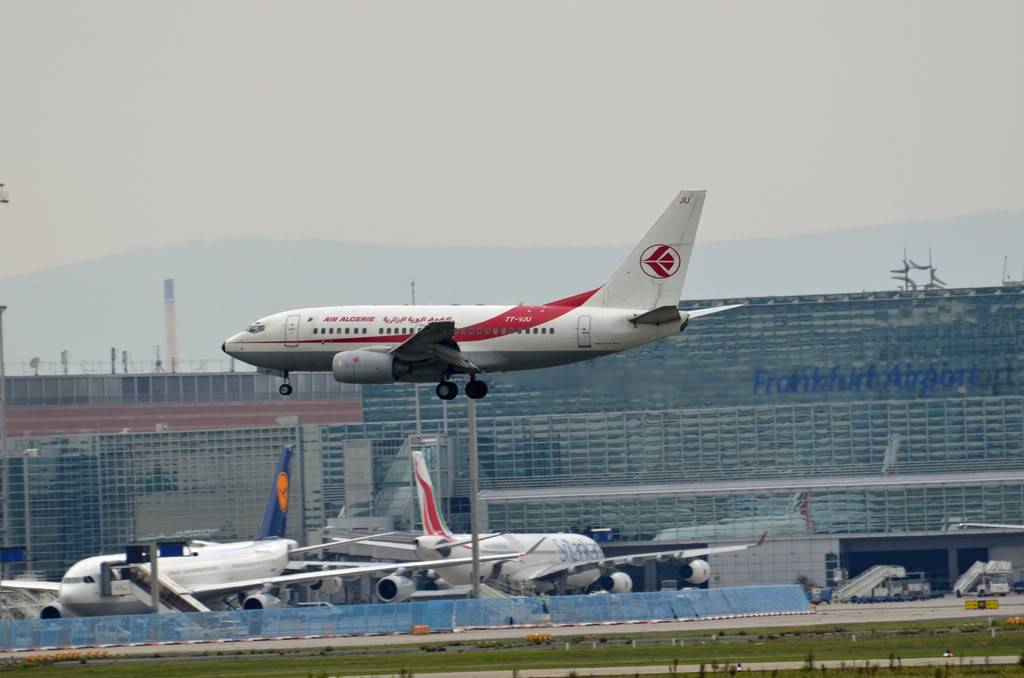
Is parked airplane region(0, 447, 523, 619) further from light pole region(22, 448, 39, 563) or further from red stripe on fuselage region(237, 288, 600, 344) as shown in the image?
light pole region(22, 448, 39, 563)

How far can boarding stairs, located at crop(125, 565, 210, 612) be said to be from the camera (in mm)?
113750

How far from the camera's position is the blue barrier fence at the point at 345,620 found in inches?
4013

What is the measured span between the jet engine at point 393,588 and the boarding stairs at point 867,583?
3935 cm

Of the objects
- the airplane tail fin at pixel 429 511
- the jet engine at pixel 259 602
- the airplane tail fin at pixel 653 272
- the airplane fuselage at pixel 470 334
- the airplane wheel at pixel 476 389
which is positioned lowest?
the jet engine at pixel 259 602

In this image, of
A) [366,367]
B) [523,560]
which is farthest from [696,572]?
[366,367]

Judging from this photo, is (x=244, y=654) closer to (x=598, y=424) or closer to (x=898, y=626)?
(x=898, y=626)

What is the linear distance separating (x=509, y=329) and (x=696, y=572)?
252 ft

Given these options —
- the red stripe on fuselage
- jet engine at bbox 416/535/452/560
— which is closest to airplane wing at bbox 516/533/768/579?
jet engine at bbox 416/535/452/560

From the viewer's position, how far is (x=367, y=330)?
89.2m

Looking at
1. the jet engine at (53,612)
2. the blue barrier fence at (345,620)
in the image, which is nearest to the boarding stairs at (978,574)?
the blue barrier fence at (345,620)

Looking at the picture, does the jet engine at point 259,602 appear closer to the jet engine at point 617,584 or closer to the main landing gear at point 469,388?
the jet engine at point 617,584

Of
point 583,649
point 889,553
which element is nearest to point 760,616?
point 583,649

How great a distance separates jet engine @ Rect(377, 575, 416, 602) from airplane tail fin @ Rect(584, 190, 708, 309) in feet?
161

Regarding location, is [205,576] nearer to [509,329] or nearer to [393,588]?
[393,588]
